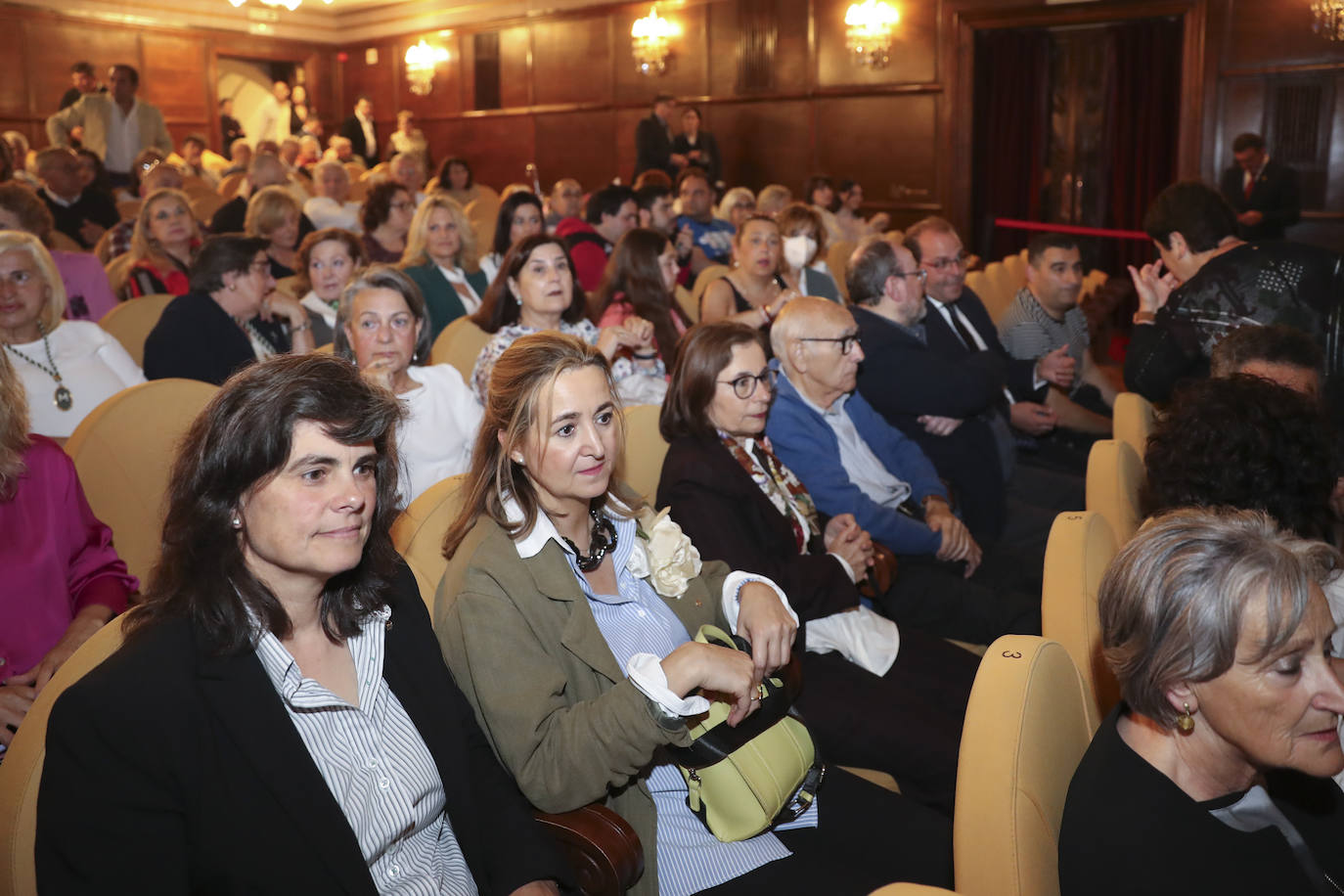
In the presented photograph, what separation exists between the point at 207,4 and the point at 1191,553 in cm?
1612

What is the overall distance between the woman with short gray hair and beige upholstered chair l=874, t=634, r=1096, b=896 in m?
0.05

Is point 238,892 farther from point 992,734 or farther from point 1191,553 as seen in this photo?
point 1191,553

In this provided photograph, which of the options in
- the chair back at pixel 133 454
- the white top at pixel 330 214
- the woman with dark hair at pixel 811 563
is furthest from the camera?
the white top at pixel 330 214

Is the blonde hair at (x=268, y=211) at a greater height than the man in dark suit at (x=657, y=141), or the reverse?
the man in dark suit at (x=657, y=141)

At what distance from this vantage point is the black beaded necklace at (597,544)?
6.47ft

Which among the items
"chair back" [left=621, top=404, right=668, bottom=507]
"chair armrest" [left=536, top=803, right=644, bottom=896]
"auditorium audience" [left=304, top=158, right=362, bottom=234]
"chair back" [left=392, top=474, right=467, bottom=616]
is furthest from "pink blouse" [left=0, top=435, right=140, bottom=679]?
"auditorium audience" [left=304, top=158, right=362, bottom=234]

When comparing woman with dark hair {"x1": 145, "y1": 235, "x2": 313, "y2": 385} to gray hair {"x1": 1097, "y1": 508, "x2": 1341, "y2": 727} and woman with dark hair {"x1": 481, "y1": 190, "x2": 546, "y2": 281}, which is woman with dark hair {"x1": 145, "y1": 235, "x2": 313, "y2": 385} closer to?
woman with dark hair {"x1": 481, "y1": 190, "x2": 546, "y2": 281}

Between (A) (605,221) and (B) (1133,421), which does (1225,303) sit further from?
(A) (605,221)

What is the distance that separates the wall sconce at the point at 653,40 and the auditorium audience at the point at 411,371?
925 cm

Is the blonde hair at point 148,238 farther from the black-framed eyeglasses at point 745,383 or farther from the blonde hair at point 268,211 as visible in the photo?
the black-framed eyeglasses at point 745,383

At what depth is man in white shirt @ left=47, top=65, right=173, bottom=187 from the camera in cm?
1051

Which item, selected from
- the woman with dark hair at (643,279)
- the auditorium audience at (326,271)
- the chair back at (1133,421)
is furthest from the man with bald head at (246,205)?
the chair back at (1133,421)

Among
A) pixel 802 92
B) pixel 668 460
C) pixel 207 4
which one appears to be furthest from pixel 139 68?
pixel 668 460

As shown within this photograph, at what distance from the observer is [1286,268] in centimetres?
337
